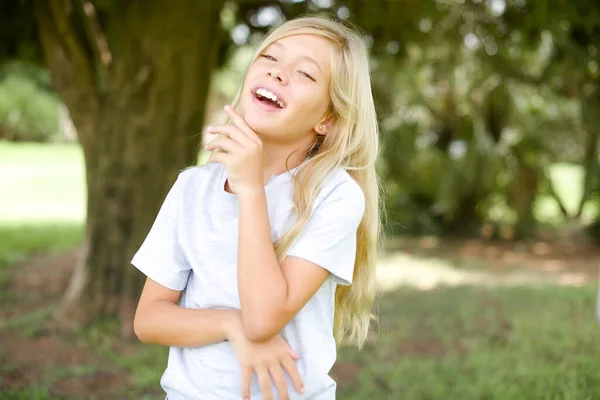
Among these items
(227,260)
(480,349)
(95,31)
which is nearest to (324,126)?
(227,260)

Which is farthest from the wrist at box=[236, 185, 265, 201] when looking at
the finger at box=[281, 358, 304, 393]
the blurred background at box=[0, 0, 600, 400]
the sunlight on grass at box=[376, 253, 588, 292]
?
the sunlight on grass at box=[376, 253, 588, 292]

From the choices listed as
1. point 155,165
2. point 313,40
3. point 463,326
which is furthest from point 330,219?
point 463,326

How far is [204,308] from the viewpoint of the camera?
1.57m

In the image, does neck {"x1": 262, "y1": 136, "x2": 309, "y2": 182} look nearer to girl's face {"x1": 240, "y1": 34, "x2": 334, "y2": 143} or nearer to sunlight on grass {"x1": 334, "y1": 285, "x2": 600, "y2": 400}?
girl's face {"x1": 240, "y1": 34, "x2": 334, "y2": 143}

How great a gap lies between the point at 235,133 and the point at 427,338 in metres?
3.92

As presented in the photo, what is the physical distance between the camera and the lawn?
392 centimetres

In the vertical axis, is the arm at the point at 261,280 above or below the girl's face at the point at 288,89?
below

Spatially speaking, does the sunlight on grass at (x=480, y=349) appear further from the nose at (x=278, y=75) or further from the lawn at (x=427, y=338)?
the nose at (x=278, y=75)

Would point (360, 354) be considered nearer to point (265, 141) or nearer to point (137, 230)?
point (137, 230)

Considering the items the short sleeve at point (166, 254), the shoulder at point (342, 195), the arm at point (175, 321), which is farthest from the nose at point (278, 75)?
the arm at point (175, 321)

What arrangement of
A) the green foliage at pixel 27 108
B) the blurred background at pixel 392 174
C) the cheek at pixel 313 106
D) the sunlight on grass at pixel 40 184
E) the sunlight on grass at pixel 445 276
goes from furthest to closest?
1. the green foliage at pixel 27 108
2. the sunlight on grass at pixel 40 184
3. the sunlight on grass at pixel 445 276
4. the blurred background at pixel 392 174
5. the cheek at pixel 313 106

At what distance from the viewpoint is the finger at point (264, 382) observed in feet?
4.87

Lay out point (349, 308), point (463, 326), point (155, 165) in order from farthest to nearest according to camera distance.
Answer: point (463, 326)
point (155, 165)
point (349, 308)

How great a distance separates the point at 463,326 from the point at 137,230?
8.10ft
